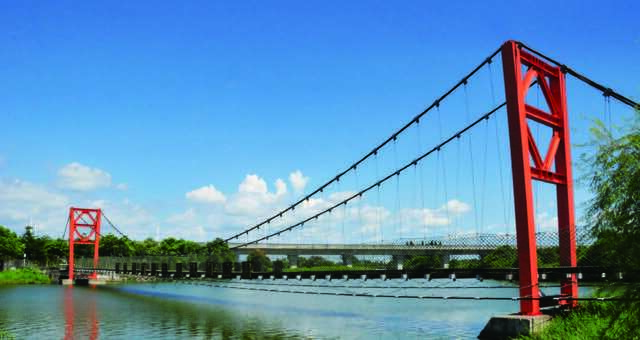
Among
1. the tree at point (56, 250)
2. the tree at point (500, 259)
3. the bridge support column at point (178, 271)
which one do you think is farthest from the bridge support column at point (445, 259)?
the tree at point (56, 250)

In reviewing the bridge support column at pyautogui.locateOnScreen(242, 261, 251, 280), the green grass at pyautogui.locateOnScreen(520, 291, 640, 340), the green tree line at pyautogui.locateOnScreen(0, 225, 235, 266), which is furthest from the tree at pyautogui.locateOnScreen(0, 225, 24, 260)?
the green grass at pyautogui.locateOnScreen(520, 291, 640, 340)

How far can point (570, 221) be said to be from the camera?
64.8 feet

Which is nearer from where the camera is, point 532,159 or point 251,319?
point 532,159

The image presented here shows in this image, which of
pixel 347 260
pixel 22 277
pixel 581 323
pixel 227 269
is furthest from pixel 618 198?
pixel 22 277

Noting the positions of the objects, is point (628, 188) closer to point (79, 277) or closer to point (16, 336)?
point (16, 336)

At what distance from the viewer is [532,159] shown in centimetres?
1938

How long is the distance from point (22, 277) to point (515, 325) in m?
63.8

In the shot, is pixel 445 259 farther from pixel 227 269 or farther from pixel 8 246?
pixel 8 246

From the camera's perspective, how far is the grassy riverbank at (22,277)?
212ft

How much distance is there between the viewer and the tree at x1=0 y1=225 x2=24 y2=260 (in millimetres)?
73375

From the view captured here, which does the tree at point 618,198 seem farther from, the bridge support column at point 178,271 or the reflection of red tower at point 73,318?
the bridge support column at point 178,271

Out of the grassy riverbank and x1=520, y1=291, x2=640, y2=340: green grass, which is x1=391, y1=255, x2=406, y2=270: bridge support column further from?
the grassy riverbank

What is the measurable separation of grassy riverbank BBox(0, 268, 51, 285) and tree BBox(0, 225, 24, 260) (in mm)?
5176

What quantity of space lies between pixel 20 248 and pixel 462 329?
235ft
